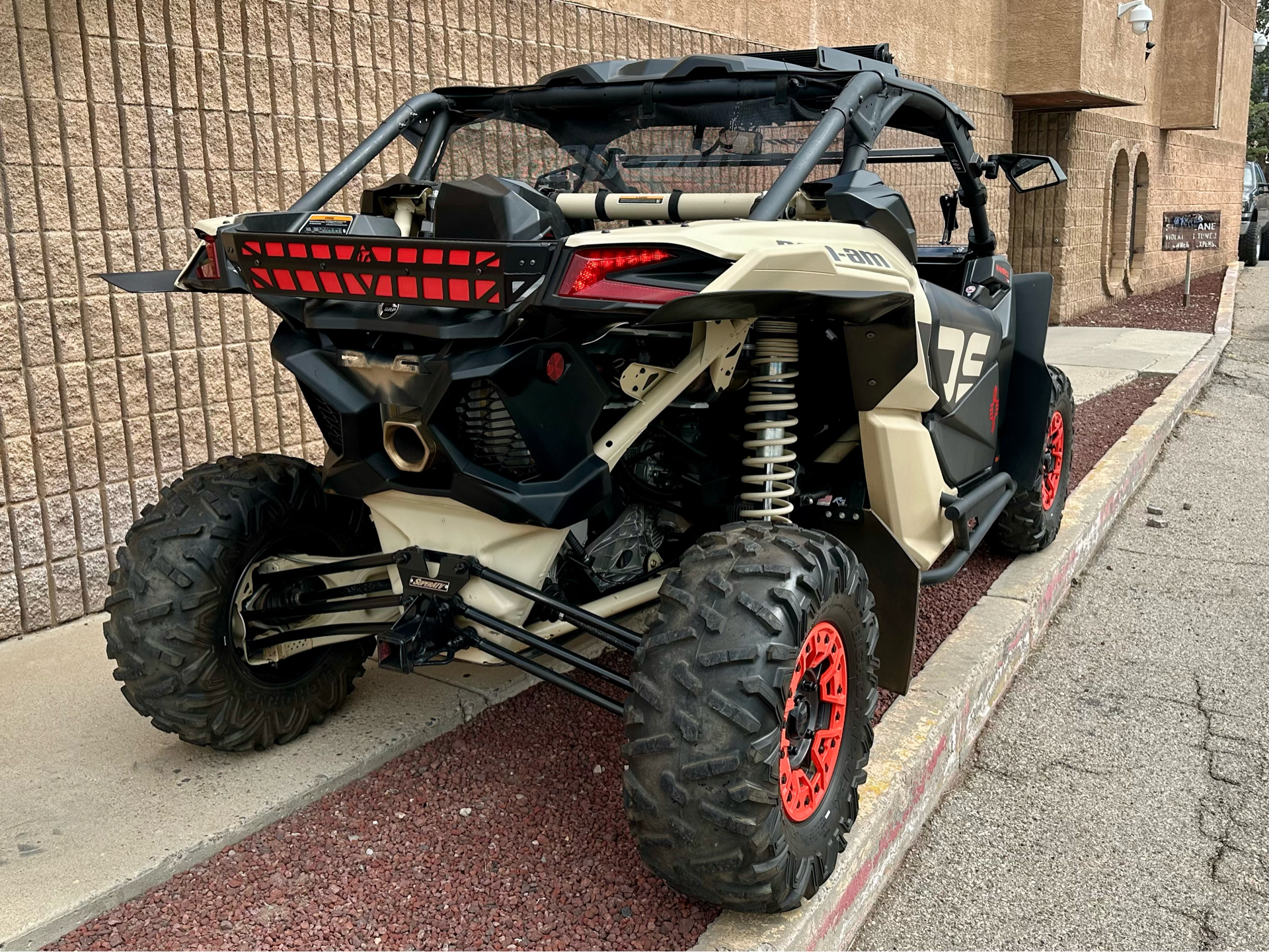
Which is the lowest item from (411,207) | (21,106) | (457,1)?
(411,207)

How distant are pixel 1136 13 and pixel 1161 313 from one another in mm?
4453

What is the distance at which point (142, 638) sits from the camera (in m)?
3.24

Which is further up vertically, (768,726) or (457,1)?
(457,1)

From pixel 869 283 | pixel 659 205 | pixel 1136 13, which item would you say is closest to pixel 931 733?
pixel 869 283

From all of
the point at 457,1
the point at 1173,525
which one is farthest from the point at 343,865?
the point at 1173,525

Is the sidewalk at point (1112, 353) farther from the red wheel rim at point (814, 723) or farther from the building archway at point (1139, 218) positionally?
the red wheel rim at point (814, 723)

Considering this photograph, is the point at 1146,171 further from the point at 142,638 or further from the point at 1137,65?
the point at 142,638

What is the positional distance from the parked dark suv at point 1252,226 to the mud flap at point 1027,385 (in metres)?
26.6

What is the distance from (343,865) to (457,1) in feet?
16.8

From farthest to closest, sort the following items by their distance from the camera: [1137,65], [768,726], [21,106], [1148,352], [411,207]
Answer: [1137,65]
[1148,352]
[21,106]
[411,207]
[768,726]

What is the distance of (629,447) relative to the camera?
3.47m

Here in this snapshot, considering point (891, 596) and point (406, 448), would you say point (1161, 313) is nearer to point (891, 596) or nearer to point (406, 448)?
point (891, 596)

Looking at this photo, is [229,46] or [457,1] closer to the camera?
[229,46]

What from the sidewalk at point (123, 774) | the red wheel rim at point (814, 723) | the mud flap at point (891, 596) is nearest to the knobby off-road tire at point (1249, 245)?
the mud flap at point (891, 596)
